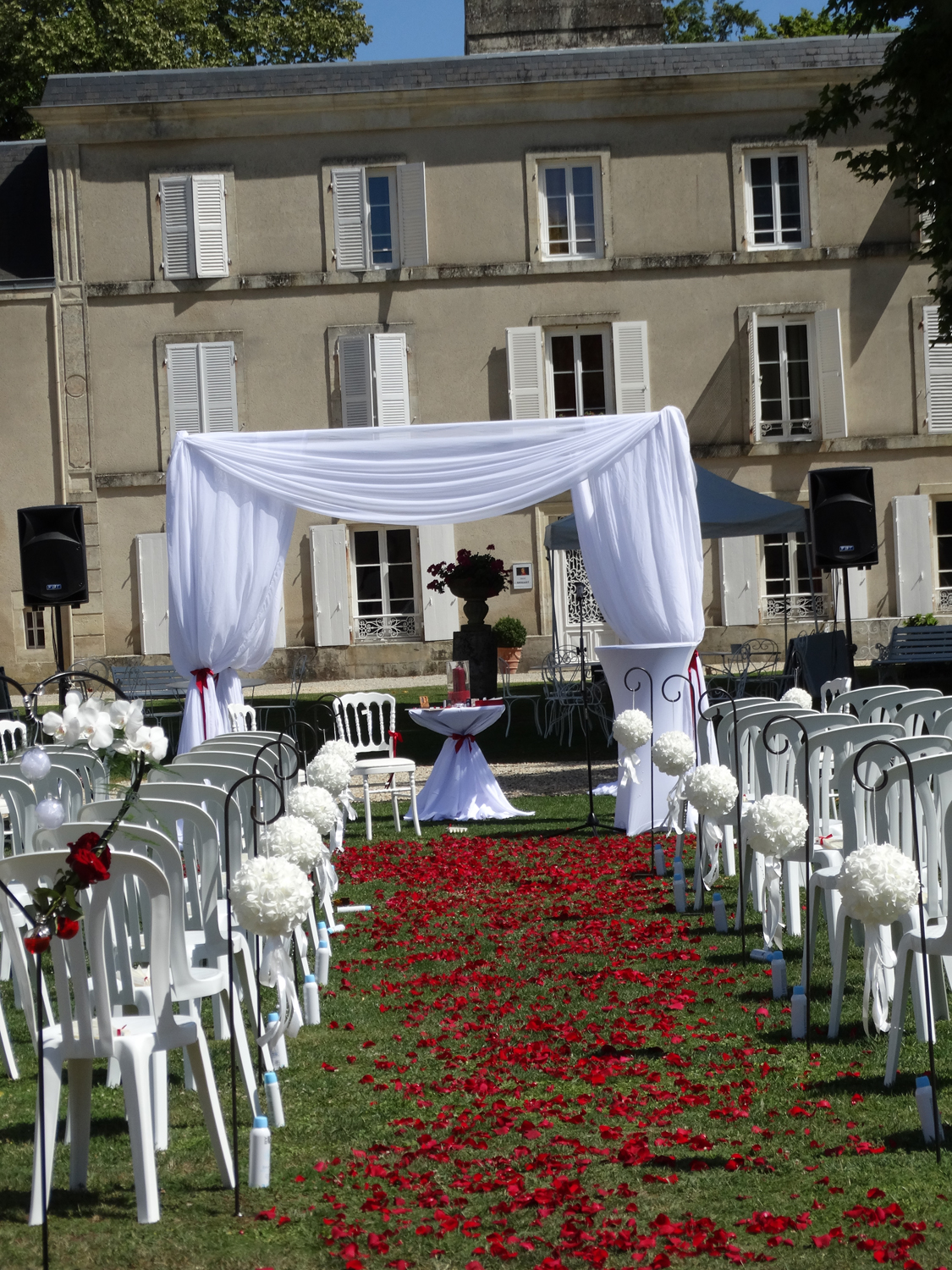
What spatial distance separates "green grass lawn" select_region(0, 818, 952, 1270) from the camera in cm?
280

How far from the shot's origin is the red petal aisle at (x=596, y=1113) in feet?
9.19

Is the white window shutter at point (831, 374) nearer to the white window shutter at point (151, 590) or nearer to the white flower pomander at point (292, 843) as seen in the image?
the white window shutter at point (151, 590)

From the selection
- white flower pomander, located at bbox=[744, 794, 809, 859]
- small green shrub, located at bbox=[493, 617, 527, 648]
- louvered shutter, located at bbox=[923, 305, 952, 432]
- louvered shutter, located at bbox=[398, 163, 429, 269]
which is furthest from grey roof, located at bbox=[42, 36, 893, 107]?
white flower pomander, located at bbox=[744, 794, 809, 859]

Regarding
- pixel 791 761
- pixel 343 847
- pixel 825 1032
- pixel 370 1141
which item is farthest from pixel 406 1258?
pixel 343 847

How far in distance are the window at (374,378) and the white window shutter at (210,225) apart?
1.88 m

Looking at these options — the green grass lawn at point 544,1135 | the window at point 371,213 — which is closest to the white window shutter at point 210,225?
the window at point 371,213

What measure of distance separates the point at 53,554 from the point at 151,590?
8042 mm

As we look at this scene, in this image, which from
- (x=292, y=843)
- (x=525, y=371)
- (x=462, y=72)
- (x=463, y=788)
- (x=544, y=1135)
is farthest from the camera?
(x=525, y=371)

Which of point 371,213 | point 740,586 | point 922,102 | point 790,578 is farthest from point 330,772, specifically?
point 371,213

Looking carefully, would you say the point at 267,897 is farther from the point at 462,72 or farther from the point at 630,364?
the point at 462,72

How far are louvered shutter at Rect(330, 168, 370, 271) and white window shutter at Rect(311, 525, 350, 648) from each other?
3402mm

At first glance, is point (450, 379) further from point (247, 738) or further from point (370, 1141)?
point (370, 1141)

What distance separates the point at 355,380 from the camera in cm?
1831

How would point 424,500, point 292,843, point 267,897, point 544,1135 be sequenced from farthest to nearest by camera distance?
point 424,500 → point 292,843 → point 544,1135 → point 267,897
